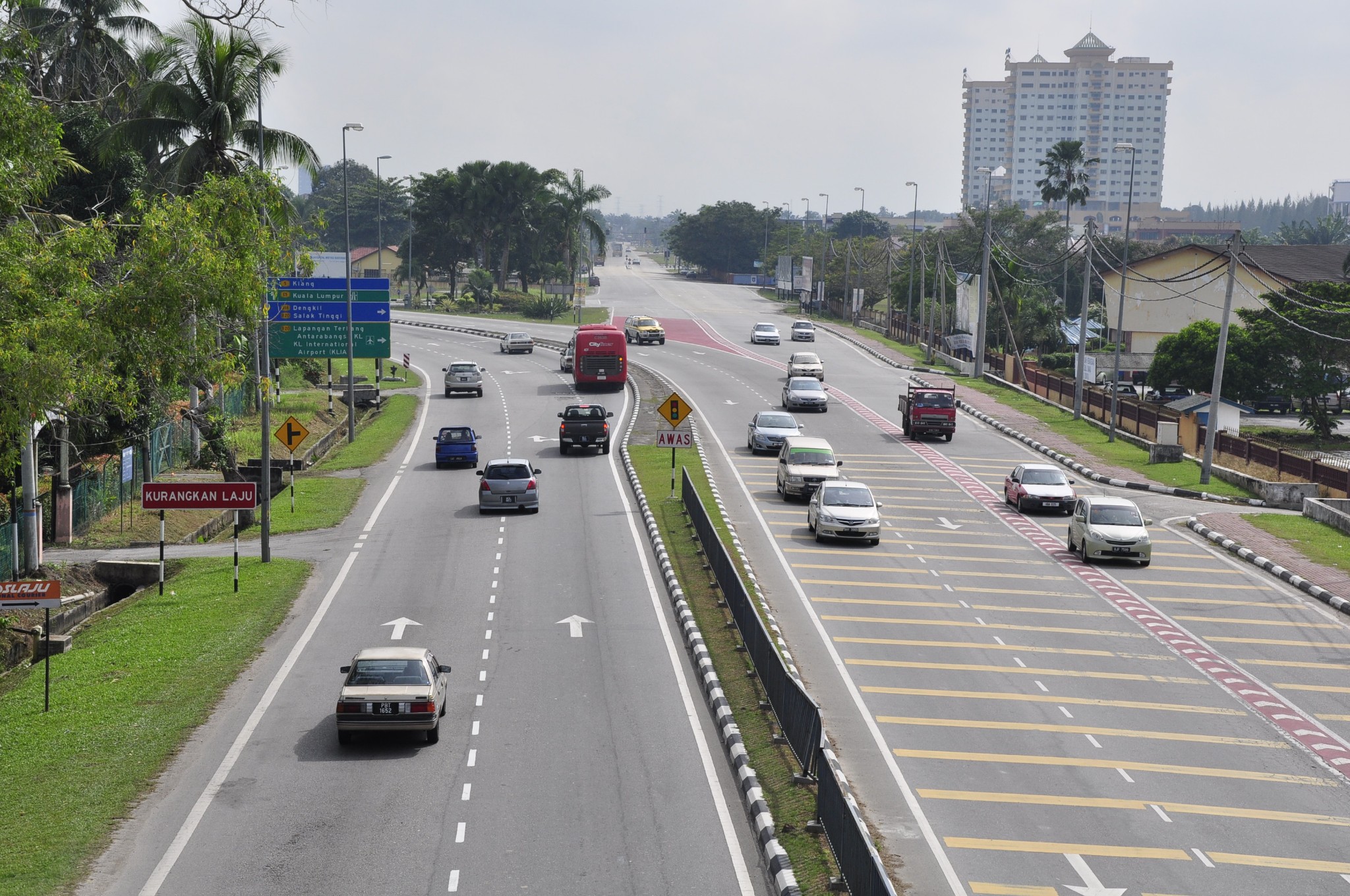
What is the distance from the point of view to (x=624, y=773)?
18.3 metres

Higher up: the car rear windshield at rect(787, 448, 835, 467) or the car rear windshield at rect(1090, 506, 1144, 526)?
the car rear windshield at rect(787, 448, 835, 467)

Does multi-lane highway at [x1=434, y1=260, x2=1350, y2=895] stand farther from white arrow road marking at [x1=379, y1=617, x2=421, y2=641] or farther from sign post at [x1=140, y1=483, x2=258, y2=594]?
sign post at [x1=140, y1=483, x2=258, y2=594]

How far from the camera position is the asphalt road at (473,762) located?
15.0m

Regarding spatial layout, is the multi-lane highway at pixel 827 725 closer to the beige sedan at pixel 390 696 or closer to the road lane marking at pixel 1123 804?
the road lane marking at pixel 1123 804

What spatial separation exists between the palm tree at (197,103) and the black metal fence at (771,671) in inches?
1045

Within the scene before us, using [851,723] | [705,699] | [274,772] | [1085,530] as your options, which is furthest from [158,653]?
[1085,530]

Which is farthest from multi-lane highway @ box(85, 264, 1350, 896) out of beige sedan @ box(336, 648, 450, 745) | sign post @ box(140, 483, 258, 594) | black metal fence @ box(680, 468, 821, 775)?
sign post @ box(140, 483, 258, 594)

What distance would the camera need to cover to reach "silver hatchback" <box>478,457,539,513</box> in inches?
1499

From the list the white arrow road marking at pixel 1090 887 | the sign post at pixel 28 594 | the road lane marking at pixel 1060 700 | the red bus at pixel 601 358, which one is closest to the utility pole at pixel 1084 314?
the red bus at pixel 601 358

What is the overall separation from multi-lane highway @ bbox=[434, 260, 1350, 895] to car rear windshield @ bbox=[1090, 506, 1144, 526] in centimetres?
121

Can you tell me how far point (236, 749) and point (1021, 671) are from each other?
1333 centimetres

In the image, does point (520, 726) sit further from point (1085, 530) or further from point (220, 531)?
point (220, 531)

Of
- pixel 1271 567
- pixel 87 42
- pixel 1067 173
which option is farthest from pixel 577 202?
pixel 1271 567

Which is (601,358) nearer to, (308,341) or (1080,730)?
(308,341)
